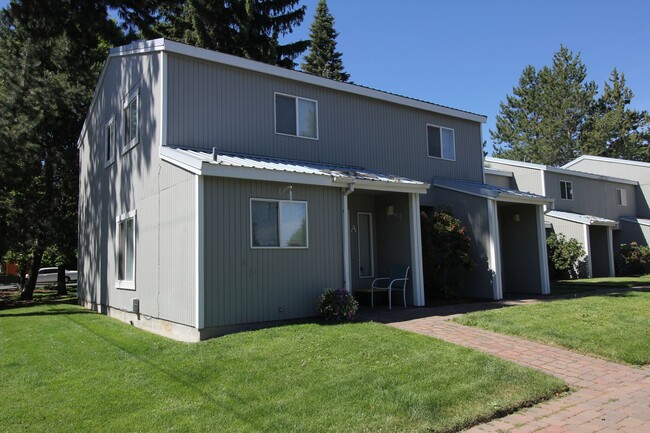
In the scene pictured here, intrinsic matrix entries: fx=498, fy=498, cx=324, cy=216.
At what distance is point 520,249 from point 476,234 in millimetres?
2774

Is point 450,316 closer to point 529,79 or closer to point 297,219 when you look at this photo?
point 297,219

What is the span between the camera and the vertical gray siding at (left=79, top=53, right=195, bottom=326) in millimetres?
9266

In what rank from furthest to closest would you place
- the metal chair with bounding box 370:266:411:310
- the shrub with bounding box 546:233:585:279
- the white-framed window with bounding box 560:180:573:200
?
the white-framed window with bounding box 560:180:573:200, the shrub with bounding box 546:233:585:279, the metal chair with bounding box 370:266:411:310

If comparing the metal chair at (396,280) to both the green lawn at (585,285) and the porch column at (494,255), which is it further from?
the green lawn at (585,285)

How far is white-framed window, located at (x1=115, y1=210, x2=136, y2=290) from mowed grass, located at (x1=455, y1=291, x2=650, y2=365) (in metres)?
7.76

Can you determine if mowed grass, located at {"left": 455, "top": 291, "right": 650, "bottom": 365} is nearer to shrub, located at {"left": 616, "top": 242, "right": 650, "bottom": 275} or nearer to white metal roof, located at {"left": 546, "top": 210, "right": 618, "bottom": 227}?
white metal roof, located at {"left": 546, "top": 210, "right": 618, "bottom": 227}

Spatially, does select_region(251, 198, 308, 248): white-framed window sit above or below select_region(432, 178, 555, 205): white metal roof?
below

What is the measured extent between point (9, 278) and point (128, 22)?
22330mm

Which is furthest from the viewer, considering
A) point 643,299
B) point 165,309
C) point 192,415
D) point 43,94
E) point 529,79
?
point 529,79

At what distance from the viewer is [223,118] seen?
37.2 feet

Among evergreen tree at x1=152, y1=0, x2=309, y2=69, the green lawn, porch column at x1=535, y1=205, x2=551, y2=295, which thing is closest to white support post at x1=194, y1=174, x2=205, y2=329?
porch column at x1=535, y1=205, x2=551, y2=295

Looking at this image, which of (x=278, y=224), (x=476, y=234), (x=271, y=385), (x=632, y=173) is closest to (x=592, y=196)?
(x=632, y=173)

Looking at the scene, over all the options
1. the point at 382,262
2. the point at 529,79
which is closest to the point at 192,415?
the point at 382,262

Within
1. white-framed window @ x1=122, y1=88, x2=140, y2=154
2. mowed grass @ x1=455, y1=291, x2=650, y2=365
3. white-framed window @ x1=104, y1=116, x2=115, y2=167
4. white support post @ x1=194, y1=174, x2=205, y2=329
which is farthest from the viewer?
white-framed window @ x1=104, y1=116, x2=115, y2=167
